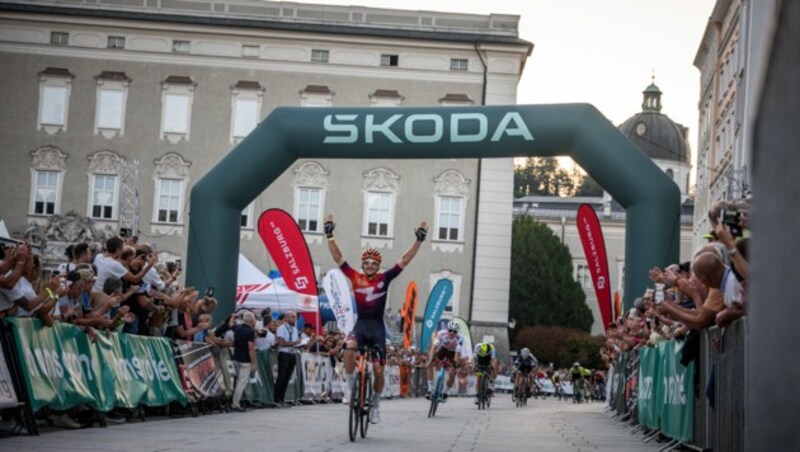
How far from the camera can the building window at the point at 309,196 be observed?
63.7m

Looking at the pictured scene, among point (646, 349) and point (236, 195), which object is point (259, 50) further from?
point (646, 349)

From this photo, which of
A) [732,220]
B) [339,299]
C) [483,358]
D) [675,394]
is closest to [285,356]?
[339,299]

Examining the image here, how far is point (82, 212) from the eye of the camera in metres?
62.8

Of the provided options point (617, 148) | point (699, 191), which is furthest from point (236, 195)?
point (699, 191)

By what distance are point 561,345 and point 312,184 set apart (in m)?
35.3

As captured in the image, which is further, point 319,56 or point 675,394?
point 319,56

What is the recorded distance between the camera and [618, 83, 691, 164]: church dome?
145 m

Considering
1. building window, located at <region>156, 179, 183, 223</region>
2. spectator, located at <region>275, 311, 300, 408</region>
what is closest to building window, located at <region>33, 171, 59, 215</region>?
building window, located at <region>156, 179, 183, 223</region>

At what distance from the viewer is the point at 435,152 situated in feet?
76.4

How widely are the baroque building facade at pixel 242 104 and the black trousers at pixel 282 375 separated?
37346mm

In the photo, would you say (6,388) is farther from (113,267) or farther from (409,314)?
(409,314)

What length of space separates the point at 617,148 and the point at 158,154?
43.5 m

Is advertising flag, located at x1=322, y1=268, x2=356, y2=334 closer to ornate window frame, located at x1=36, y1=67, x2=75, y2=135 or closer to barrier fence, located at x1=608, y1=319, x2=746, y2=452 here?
barrier fence, located at x1=608, y1=319, x2=746, y2=452

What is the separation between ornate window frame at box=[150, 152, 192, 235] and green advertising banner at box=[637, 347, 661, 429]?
45.9 meters
